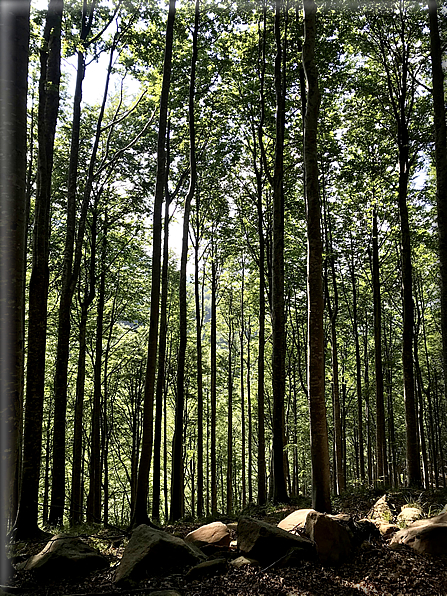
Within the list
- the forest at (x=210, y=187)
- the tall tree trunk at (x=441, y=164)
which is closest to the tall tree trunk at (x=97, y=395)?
the forest at (x=210, y=187)

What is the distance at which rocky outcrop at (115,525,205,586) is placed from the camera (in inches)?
204

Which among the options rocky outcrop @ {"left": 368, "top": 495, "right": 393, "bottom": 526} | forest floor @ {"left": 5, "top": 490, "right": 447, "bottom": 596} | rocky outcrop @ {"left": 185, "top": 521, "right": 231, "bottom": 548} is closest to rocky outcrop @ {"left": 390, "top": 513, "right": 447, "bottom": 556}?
forest floor @ {"left": 5, "top": 490, "right": 447, "bottom": 596}

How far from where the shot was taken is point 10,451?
3.92 m

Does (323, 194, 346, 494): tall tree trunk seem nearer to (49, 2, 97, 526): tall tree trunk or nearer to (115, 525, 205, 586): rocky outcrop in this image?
(49, 2, 97, 526): tall tree trunk

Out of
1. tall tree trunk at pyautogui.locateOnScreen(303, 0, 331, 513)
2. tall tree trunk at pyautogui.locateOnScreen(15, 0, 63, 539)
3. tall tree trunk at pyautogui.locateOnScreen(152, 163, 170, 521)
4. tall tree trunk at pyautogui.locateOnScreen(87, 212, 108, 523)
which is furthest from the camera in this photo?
tall tree trunk at pyautogui.locateOnScreen(87, 212, 108, 523)

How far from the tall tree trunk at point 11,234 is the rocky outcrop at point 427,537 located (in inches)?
188

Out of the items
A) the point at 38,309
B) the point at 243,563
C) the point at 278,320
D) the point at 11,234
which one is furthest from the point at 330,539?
the point at 278,320

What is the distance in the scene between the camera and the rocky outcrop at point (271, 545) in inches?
215

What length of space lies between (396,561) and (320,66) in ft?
41.6

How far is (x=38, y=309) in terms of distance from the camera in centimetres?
837

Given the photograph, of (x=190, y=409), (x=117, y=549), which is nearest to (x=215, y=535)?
(x=117, y=549)

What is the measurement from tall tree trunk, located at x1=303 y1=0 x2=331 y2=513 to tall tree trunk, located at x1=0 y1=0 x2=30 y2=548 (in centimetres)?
445

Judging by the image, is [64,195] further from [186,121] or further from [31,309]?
[31,309]

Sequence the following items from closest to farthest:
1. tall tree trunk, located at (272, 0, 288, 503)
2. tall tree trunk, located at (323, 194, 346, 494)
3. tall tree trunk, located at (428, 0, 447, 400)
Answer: tall tree trunk, located at (428, 0, 447, 400) → tall tree trunk, located at (272, 0, 288, 503) → tall tree trunk, located at (323, 194, 346, 494)
